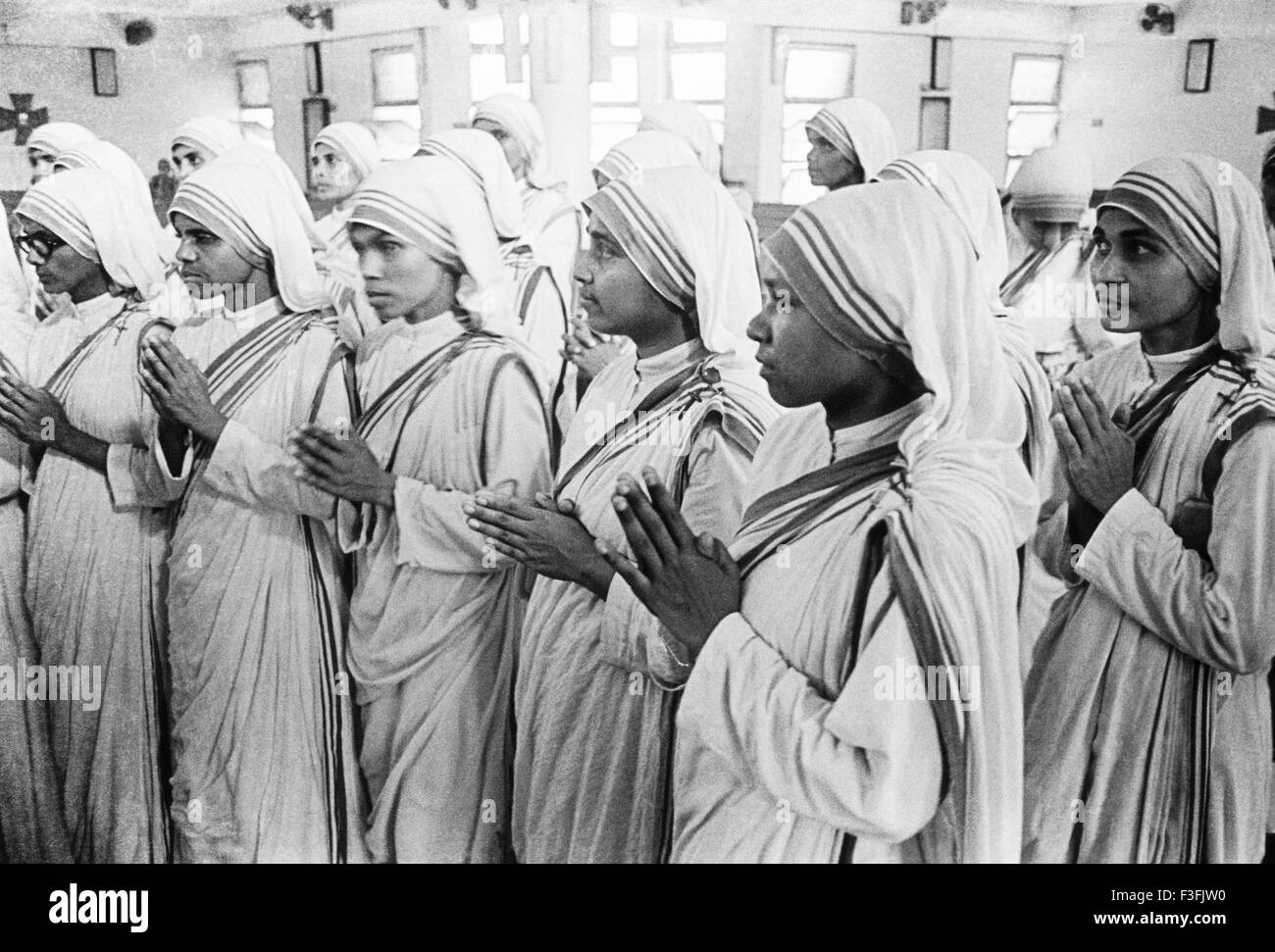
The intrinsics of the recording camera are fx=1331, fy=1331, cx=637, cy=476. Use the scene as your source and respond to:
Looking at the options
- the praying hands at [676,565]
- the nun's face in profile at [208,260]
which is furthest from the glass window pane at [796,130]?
the nun's face in profile at [208,260]

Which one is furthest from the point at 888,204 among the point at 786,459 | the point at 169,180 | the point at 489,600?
the point at 169,180

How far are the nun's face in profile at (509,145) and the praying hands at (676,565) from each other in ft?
3.02

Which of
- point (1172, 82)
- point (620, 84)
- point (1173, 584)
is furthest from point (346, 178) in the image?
point (1173, 584)

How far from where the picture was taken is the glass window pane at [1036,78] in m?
3.01

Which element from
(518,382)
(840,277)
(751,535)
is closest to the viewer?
(840,277)

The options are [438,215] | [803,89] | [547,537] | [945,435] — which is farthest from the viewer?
[803,89]

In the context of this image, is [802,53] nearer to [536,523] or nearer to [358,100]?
[358,100]

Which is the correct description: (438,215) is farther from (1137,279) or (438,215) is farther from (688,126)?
(1137,279)

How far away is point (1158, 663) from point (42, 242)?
8.99ft

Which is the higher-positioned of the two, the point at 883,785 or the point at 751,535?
the point at 751,535

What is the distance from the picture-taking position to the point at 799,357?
254 cm

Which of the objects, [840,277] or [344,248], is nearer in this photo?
[840,277]

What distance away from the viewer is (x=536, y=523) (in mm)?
2799

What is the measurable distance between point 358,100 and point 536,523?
3.67 feet
